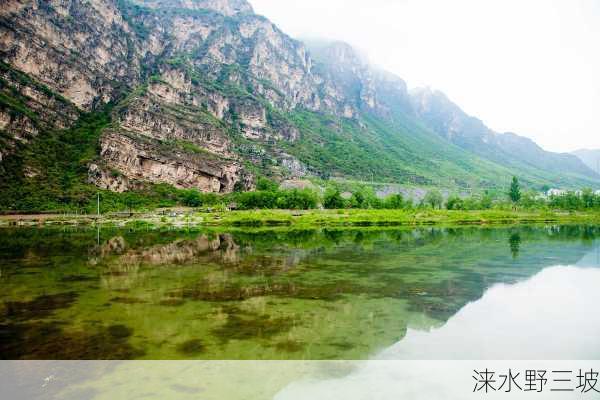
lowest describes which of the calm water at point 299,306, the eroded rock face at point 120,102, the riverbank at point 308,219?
the calm water at point 299,306

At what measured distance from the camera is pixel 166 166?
487ft

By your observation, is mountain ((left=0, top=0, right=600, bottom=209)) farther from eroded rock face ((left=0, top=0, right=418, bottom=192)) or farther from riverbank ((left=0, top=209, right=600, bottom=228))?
riverbank ((left=0, top=209, right=600, bottom=228))

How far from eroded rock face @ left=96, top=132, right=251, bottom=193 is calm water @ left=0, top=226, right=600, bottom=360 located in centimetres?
10997

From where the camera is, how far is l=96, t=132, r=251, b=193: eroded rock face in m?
138

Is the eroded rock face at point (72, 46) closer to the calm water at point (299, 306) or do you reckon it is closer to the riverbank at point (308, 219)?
the riverbank at point (308, 219)

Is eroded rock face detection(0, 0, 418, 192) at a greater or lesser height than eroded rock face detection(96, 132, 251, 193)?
greater

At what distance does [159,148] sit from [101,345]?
14574cm

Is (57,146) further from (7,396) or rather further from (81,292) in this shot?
(7,396)

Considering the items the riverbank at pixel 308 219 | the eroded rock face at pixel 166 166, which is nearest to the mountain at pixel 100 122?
the eroded rock face at pixel 166 166

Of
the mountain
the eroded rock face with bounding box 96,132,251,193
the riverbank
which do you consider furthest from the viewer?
the eroded rock face with bounding box 96,132,251,193

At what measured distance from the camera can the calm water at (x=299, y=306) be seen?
13.0 m

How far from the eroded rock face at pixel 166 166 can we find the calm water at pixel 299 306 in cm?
10997

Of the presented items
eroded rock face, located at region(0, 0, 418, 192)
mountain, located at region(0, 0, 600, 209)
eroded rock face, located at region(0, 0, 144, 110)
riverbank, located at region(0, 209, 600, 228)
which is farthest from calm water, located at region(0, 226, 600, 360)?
eroded rock face, located at region(0, 0, 144, 110)

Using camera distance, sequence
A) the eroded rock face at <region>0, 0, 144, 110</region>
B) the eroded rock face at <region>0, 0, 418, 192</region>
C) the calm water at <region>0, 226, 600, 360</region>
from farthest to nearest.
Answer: the eroded rock face at <region>0, 0, 144, 110</region> < the eroded rock face at <region>0, 0, 418, 192</region> < the calm water at <region>0, 226, 600, 360</region>
